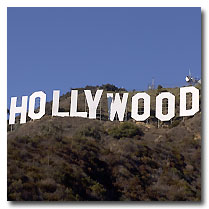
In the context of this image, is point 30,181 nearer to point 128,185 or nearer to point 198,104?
point 128,185

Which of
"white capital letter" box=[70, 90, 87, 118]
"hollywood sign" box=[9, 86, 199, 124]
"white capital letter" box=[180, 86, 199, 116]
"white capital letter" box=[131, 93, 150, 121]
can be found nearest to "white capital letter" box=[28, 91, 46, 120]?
"hollywood sign" box=[9, 86, 199, 124]

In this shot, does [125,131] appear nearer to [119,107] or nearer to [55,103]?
[119,107]

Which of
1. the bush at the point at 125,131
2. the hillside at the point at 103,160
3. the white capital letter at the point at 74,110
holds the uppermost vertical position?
the white capital letter at the point at 74,110

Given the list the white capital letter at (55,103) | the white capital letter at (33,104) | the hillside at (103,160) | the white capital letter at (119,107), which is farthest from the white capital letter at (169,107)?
the white capital letter at (33,104)

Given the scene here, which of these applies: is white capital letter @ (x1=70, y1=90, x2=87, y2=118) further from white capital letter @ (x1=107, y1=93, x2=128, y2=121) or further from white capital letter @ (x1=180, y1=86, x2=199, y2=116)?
white capital letter @ (x1=180, y1=86, x2=199, y2=116)

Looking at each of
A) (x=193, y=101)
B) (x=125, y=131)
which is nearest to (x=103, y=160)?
(x=125, y=131)

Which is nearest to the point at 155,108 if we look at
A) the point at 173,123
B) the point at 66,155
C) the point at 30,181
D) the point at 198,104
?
the point at 173,123
